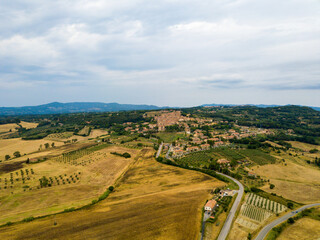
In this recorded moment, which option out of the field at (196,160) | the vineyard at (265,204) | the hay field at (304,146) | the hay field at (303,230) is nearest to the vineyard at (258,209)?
the vineyard at (265,204)

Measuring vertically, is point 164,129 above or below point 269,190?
above

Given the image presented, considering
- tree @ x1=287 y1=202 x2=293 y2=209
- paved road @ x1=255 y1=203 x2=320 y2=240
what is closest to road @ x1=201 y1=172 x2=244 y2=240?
paved road @ x1=255 y1=203 x2=320 y2=240

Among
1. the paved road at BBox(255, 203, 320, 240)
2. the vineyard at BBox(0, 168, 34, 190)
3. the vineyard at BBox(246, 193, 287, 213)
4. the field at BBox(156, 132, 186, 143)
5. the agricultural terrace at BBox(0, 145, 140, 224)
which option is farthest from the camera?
the field at BBox(156, 132, 186, 143)

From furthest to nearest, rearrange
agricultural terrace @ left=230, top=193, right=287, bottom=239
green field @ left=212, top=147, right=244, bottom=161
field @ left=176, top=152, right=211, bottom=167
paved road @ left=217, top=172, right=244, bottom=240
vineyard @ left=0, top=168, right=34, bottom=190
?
1. green field @ left=212, top=147, right=244, bottom=161
2. field @ left=176, top=152, right=211, bottom=167
3. vineyard @ left=0, top=168, right=34, bottom=190
4. agricultural terrace @ left=230, top=193, right=287, bottom=239
5. paved road @ left=217, top=172, right=244, bottom=240

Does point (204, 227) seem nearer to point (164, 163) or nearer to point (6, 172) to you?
point (164, 163)

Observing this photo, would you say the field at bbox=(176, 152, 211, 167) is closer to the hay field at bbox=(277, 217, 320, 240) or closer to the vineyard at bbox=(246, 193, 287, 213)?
the vineyard at bbox=(246, 193, 287, 213)

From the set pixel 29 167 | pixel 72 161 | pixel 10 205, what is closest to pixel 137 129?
pixel 72 161
